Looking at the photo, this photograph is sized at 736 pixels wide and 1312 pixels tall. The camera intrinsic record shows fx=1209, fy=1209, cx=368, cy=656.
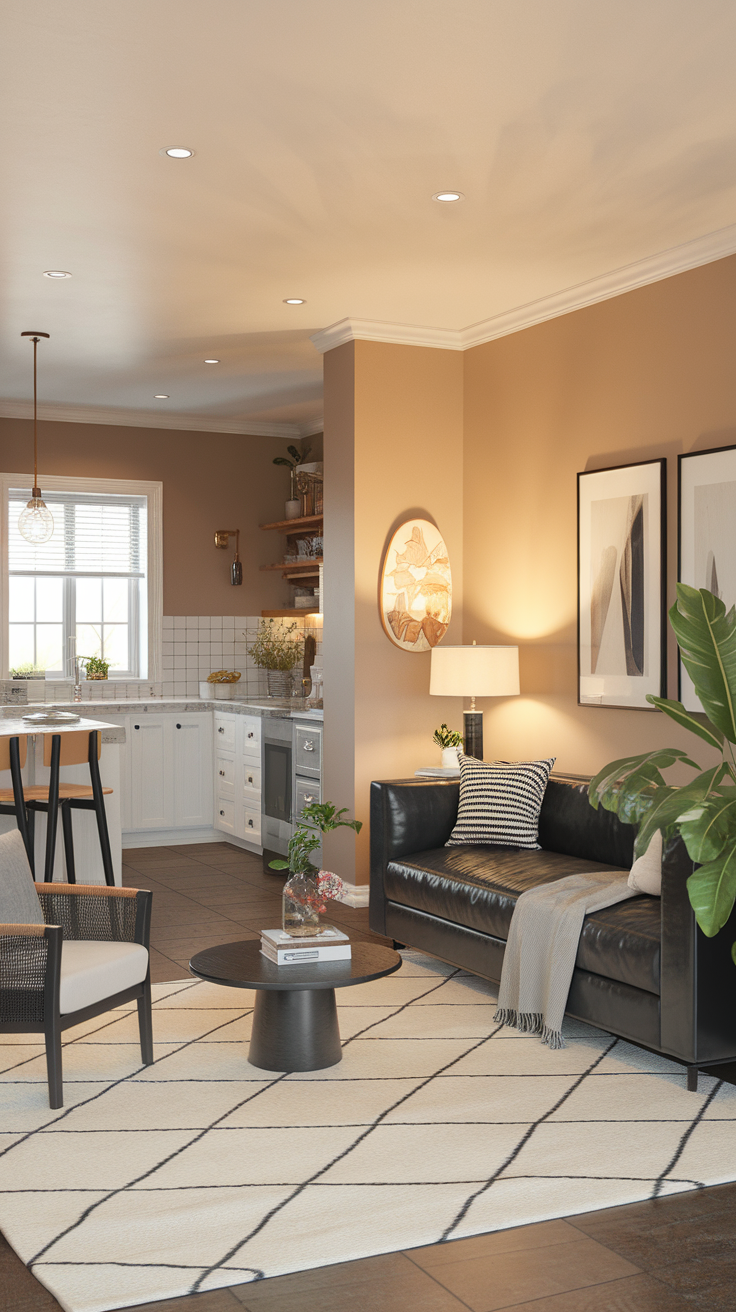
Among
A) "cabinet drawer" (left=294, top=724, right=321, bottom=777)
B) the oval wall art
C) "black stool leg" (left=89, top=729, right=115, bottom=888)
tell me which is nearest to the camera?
"black stool leg" (left=89, top=729, right=115, bottom=888)

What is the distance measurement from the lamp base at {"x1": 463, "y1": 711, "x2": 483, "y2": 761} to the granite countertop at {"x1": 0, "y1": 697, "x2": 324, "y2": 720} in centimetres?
132

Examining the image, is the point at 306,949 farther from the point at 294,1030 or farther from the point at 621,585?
the point at 621,585

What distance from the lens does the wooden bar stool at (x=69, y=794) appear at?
539 cm

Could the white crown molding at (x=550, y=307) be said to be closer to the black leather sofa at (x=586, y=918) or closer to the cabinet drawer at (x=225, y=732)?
the black leather sofa at (x=586, y=918)

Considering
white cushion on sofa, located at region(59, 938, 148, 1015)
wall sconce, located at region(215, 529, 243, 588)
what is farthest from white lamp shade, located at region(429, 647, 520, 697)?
wall sconce, located at region(215, 529, 243, 588)

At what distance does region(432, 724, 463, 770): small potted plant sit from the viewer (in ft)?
19.5

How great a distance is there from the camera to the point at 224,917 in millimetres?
5863

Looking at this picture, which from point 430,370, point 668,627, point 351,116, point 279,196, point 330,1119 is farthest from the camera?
point 430,370

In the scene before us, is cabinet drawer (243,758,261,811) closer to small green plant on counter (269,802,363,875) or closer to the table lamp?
the table lamp

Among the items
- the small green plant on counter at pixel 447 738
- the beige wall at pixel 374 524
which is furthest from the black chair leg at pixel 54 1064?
the small green plant on counter at pixel 447 738

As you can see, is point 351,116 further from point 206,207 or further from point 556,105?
point 206,207

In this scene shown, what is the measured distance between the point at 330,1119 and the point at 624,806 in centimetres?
130

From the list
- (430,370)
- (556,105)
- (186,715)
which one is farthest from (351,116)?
(186,715)

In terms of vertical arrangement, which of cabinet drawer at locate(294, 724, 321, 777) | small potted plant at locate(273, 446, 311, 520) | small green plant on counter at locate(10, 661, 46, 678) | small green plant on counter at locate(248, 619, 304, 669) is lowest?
cabinet drawer at locate(294, 724, 321, 777)
